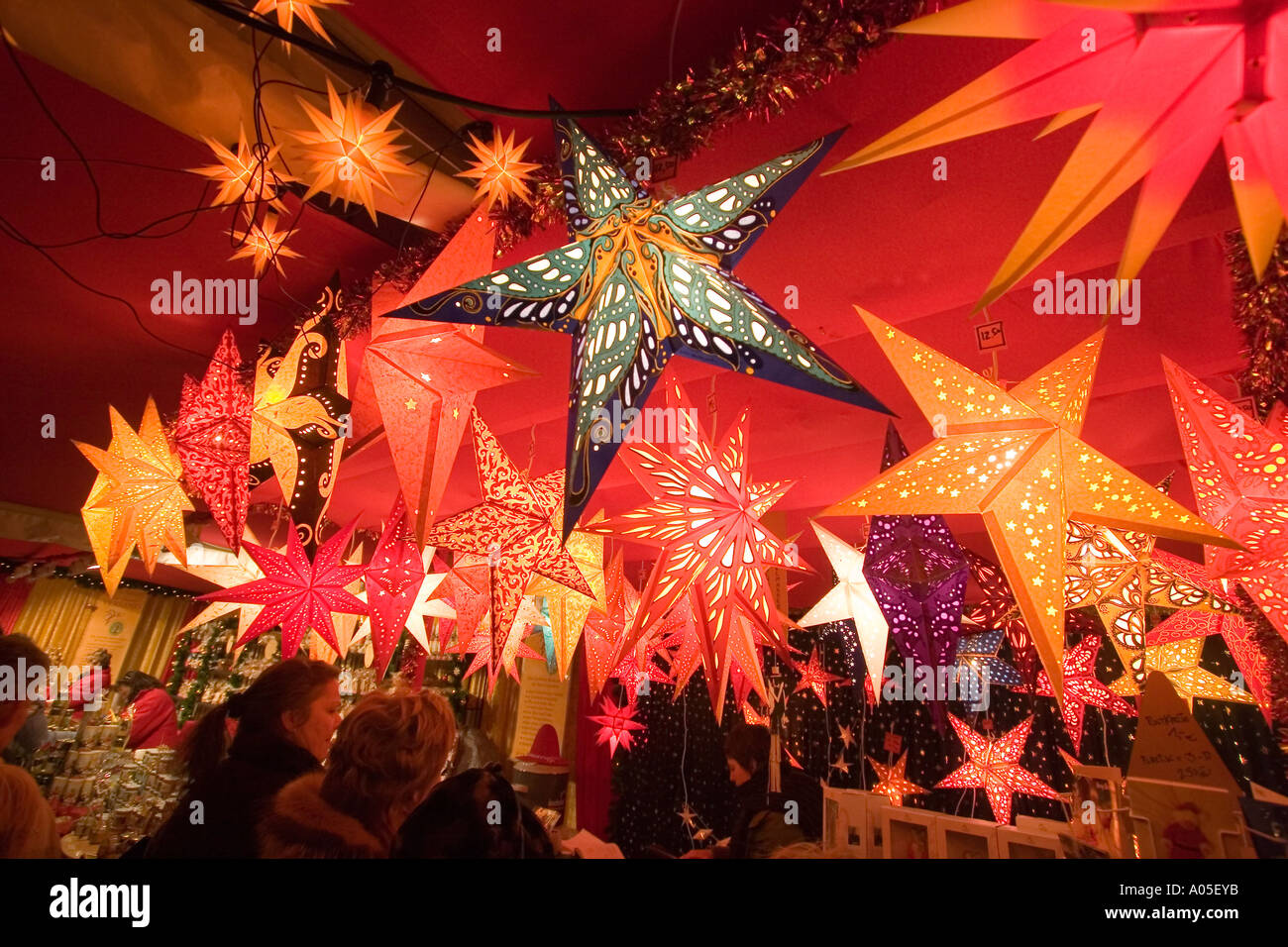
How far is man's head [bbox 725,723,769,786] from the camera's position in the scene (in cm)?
360

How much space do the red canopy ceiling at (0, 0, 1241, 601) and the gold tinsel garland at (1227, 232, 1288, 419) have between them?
254mm

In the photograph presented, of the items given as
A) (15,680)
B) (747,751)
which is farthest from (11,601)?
(747,751)

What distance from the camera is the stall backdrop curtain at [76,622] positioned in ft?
26.6

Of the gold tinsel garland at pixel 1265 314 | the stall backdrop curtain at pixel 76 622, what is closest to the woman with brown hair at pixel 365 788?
the gold tinsel garland at pixel 1265 314

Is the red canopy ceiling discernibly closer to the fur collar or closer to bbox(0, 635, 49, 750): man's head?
bbox(0, 635, 49, 750): man's head

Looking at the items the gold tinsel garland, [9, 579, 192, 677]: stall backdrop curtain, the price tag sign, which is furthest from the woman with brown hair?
[9, 579, 192, 677]: stall backdrop curtain

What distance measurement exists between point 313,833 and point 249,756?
0.43 meters

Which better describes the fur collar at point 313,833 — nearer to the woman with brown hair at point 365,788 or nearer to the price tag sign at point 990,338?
the woman with brown hair at point 365,788

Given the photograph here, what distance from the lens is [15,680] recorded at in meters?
2.38

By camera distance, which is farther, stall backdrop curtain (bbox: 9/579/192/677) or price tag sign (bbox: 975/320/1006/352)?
stall backdrop curtain (bbox: 9/579/192/677)

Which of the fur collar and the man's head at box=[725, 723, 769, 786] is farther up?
the fur collar

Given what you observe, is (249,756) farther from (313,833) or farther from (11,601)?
Answer: (11,601)

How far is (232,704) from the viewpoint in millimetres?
2217

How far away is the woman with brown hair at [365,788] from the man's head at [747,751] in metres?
2.10
